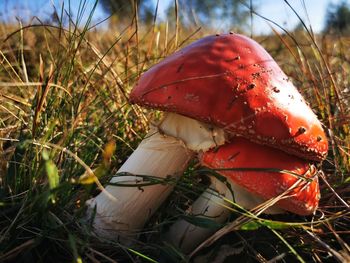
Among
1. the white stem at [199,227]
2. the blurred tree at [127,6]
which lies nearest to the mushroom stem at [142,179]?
the white stem at [199,227]

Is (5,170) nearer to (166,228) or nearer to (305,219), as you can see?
(166,228)

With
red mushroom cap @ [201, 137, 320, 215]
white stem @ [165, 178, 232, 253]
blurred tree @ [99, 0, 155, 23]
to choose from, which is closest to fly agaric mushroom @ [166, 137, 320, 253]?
red mushroom cap @ [201, 137, 320, 215]

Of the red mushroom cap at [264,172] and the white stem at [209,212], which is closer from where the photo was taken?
the red mushroom cap at [264,172]

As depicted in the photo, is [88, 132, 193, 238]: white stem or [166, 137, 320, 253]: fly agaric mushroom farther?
[88, 132, 193, 238]: white stem

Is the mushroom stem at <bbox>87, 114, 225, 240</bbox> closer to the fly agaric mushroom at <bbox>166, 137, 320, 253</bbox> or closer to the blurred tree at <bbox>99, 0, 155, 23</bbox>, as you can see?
the fly agaric mushroom at <bbox>166, 137, 320, 253</bbox>

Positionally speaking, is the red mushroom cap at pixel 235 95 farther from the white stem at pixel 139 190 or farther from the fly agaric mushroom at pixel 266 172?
the white stem at pixel 139 190

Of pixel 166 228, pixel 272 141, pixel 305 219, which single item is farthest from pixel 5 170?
pixel 305 219

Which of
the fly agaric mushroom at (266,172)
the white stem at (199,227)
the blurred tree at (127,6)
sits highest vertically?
the blurred tree at (127,6)

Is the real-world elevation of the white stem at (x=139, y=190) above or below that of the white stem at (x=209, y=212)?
above
